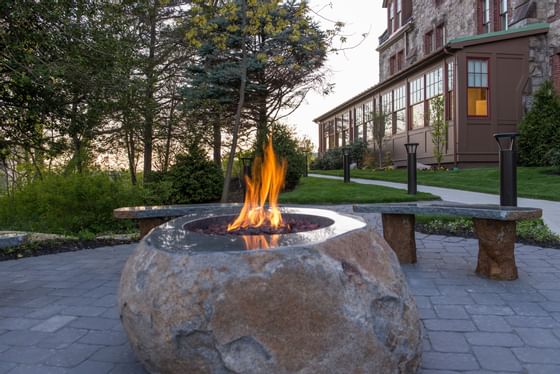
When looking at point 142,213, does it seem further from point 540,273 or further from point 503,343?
point 540,273

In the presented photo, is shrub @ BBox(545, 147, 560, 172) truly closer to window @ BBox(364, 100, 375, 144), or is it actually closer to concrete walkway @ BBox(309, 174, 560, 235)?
concrete walkway @ BBox(309, 174, 560, 235)

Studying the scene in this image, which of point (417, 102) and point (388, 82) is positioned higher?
point (388, 82)

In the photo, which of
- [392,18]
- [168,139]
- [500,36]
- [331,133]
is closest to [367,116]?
[392,18]

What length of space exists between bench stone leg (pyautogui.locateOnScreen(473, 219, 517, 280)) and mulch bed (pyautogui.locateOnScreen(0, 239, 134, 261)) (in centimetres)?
523

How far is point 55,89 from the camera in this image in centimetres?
730

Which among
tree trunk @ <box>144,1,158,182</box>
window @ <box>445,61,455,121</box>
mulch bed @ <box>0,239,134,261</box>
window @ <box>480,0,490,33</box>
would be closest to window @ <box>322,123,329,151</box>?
window @ <box>480,0,490,33</box>

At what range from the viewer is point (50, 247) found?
244 inches

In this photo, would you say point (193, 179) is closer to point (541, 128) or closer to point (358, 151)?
point (541, 128)

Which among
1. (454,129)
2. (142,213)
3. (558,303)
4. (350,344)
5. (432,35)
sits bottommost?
(558,303)

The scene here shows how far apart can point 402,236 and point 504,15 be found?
1575cm

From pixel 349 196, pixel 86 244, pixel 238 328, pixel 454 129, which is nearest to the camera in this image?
pixel 238 328

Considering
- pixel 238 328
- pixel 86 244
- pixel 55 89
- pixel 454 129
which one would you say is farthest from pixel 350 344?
pixel 454 129

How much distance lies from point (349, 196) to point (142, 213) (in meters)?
5.71

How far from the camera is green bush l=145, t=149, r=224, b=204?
1140cm
